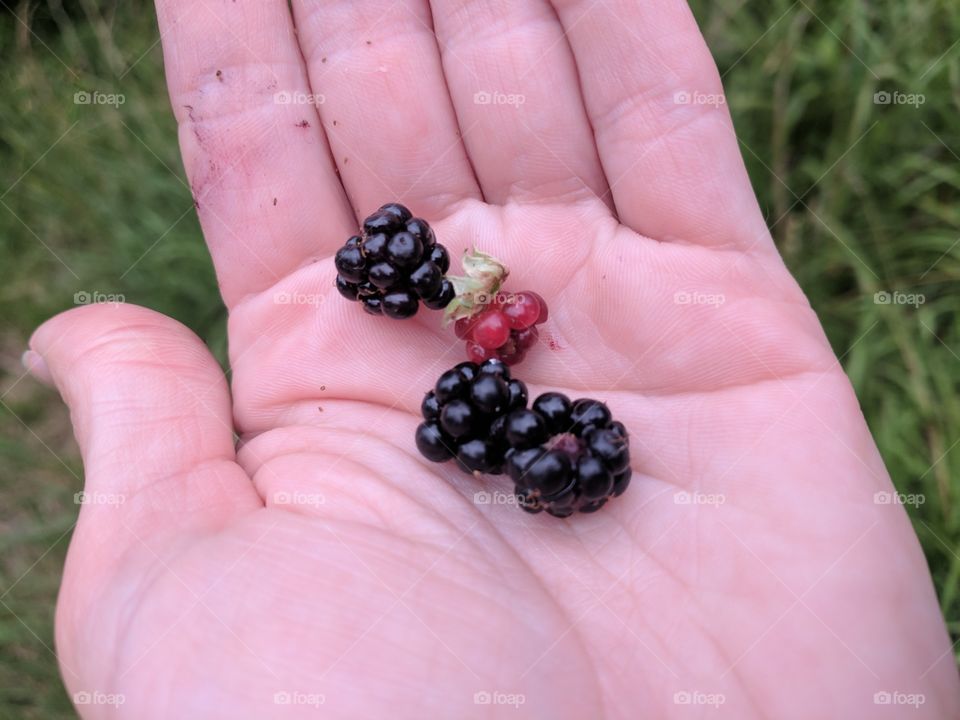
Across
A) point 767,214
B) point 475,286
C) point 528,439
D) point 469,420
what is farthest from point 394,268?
point 767,214

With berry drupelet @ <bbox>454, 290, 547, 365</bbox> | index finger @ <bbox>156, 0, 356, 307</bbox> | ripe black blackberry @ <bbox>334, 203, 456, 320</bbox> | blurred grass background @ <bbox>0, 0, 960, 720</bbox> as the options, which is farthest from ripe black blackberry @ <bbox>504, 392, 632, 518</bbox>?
blurred grass background @ <bbox>0, 0, 960, 720</bbox>

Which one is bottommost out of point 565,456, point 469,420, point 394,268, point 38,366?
point 565,456

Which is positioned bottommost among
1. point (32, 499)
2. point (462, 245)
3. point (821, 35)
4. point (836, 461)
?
point (32, 499)

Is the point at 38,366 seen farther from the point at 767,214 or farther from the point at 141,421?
the point at 767,214

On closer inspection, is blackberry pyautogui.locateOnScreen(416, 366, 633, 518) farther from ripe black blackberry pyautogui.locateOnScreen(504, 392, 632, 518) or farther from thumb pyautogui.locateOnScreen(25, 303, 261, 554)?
thumb pyautogui.locateOnScreen(25, 303, 261, 554)

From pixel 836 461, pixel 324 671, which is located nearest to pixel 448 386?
pixel 324 671

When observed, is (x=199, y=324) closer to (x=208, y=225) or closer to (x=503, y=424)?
(x=208, y=225)

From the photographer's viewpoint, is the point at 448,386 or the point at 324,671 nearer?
the point at 324,671
